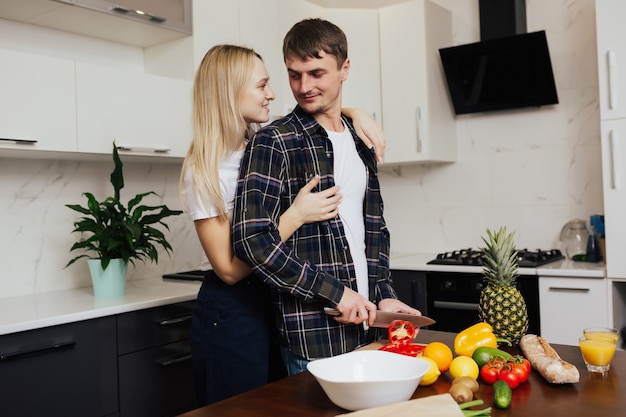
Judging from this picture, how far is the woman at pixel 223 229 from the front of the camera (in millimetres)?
1720

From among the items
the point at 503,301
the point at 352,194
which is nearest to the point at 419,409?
the point at 503,301

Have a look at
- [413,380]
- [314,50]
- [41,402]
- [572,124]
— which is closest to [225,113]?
[314,50]

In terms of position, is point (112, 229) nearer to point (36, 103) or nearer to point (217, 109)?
point (36, 103)

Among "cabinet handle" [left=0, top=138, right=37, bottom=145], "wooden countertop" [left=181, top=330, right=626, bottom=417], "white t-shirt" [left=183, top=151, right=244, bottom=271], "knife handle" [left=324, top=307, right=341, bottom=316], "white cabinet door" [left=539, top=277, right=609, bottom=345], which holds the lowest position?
"white cabinet door" [left=539, top=277, right=609, bottom=345]

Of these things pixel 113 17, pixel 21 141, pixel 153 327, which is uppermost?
pixel 113 17

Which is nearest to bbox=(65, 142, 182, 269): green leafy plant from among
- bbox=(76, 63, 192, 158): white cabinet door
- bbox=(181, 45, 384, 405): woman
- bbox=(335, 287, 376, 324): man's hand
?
bbox=(76, 63, 192, 158): white cabinet door

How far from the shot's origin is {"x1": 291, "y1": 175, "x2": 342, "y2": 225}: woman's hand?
164 centimetres

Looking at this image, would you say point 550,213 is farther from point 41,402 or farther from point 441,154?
point 41,402

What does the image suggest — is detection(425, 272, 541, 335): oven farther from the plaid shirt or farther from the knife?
the knife

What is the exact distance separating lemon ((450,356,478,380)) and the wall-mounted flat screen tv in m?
2.41

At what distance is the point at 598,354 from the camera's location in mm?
1292

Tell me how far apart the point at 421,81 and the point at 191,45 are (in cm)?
131

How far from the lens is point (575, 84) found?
3363mm

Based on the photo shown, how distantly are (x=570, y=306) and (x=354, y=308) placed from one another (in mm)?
1670
